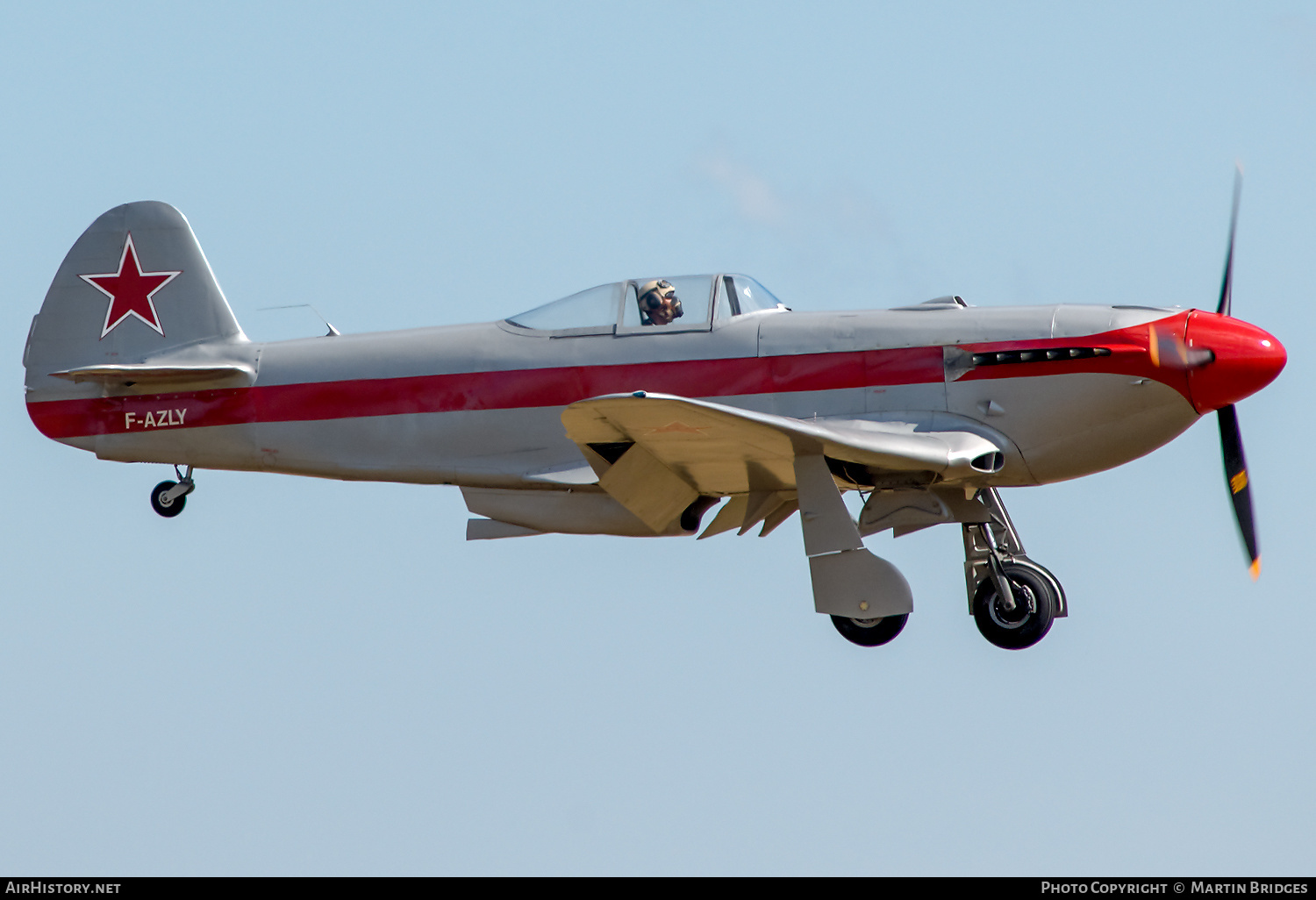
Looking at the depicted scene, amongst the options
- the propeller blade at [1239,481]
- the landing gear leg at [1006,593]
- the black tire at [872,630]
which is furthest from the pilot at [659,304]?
the propeller blade at [1239,481]

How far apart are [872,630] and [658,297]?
2.72m

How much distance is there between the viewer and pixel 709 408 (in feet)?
32.8

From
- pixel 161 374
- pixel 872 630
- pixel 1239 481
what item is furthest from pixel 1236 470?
pixel 161 374

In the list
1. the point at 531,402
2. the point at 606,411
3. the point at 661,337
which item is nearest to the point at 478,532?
the point at 531,402

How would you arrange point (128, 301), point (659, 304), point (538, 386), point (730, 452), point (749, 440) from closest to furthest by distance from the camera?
point (749, 440) < point (730, 452) < point (659, 304) < point (538, 386) < point (128, 301)

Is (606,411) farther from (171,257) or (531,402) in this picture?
(171,257)

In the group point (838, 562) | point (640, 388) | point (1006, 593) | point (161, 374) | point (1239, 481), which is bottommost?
point (1006, 593)

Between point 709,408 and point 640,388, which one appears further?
point 640,388

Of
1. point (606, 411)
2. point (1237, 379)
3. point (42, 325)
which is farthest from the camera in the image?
point (42, 325)

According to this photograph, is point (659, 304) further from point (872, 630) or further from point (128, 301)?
point (128, 301)

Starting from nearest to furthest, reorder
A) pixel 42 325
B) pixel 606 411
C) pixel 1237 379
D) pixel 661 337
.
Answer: pixel 606 411, pixel 1237 379, pixel 661 337, pixel 42 325

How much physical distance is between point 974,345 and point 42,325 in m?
7.20

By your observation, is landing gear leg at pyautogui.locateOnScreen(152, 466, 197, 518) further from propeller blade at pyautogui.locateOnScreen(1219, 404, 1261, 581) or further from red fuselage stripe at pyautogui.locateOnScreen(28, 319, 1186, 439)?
propeller blade at pyautogui.locateOnScreen(1219, 404, 1261, 581)

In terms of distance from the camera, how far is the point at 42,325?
44.1ft
